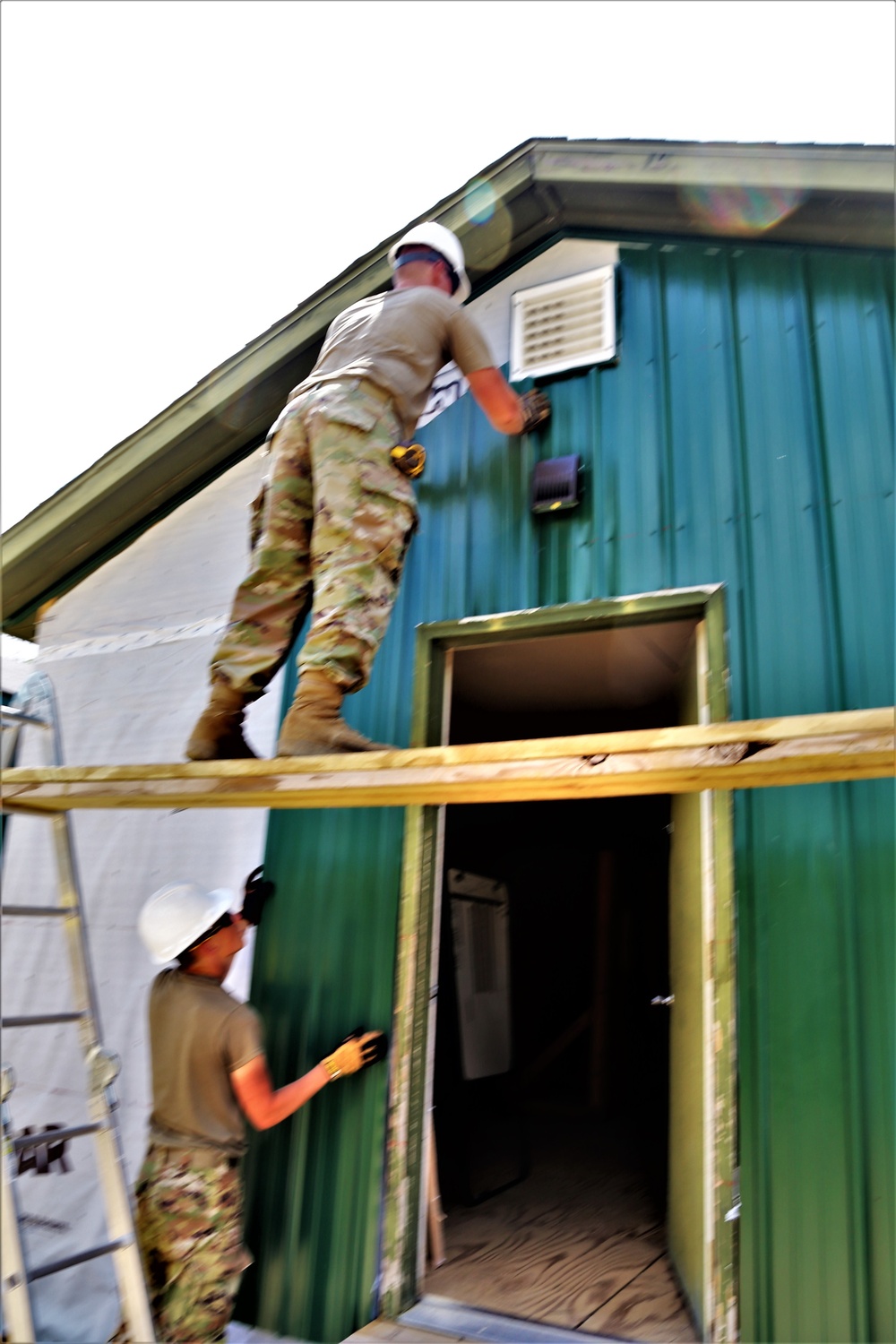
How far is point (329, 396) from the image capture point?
2.78 metres

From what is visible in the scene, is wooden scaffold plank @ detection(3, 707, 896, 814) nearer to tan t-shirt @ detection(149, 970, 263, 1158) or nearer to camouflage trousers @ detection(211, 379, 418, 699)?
camouflage trousers @ detection(211, 379, 418, 699)

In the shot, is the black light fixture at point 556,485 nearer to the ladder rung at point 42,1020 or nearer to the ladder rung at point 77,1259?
the ladder rung at point 42,1020

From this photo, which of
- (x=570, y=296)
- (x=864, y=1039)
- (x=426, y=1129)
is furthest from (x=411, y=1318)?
(x=570, y=296)

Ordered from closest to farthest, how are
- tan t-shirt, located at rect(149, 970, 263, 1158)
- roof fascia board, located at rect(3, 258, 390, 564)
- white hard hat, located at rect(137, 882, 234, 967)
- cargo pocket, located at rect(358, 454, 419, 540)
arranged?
cargo pocket, located at rect(358, 454, 419, 540) → tan t-shirt, located at rect(149, 970, 263, 1158) → white hard hat, located at rect(137, 882, 234, 967) → roof fascia board, located at rect(3, 258, 390, 564)

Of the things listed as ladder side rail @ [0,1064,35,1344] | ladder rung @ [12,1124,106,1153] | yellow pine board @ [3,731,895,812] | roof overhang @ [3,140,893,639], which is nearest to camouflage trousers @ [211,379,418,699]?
yellow pine board @ [3,731,895,812]

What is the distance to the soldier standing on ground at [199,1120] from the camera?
2.68 meters

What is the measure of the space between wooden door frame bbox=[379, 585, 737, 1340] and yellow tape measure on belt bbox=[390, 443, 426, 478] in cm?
77

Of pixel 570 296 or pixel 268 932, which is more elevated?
pixel 570 296

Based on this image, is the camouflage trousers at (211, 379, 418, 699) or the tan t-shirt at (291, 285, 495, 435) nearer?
the camouflage trousers at (211, 379, 418, 699)

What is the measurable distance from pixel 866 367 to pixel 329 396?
72.6 inches

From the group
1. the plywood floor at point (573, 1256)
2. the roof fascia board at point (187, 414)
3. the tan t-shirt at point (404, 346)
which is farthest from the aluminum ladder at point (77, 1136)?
the tan t-shirt at point (404, 346)

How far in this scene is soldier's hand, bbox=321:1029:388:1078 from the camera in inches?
115

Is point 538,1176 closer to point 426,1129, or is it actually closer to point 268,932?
point 426,1129

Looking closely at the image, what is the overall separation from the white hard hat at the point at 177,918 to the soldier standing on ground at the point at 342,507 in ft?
1.84
